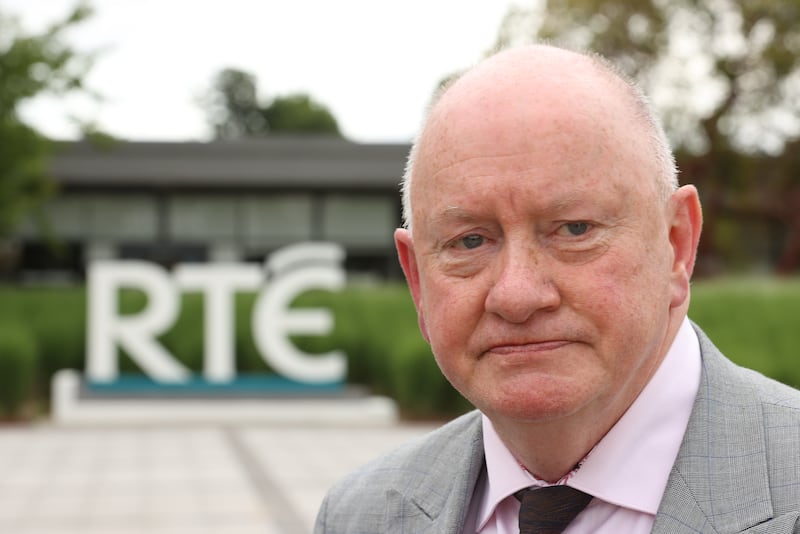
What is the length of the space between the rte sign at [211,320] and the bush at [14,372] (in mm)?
900

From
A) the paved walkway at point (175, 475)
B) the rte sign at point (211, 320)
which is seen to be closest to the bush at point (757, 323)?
the paved walkway at point (175, 475)

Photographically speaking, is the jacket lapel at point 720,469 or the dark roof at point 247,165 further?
the dark roof at point 247,165

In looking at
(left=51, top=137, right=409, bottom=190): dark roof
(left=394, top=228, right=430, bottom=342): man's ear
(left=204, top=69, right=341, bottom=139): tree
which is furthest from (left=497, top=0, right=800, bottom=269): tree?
(left=204, top=69, right=341, bottom=139): tree

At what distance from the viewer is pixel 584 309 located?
138 centimetres

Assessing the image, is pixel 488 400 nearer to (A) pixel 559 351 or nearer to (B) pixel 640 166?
(A) pixel 559 351

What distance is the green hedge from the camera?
50.1 feet

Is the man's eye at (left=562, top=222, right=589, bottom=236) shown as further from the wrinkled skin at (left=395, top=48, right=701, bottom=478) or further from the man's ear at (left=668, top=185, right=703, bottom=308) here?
the man's ear at (left=668, top=185, right=703, bottom=308)

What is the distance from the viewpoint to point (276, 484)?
10414 mm

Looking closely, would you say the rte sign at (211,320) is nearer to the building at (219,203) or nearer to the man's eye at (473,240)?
the building at (219,203)

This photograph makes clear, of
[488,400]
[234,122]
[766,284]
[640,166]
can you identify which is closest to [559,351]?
[488,400]

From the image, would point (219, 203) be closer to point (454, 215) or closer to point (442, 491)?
point (442, 491)

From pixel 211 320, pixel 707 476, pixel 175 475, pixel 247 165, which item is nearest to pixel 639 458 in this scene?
pixel 707 476

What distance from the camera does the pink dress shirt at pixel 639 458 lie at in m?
1.45

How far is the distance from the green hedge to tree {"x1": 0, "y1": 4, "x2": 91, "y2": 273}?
1.80 metres
